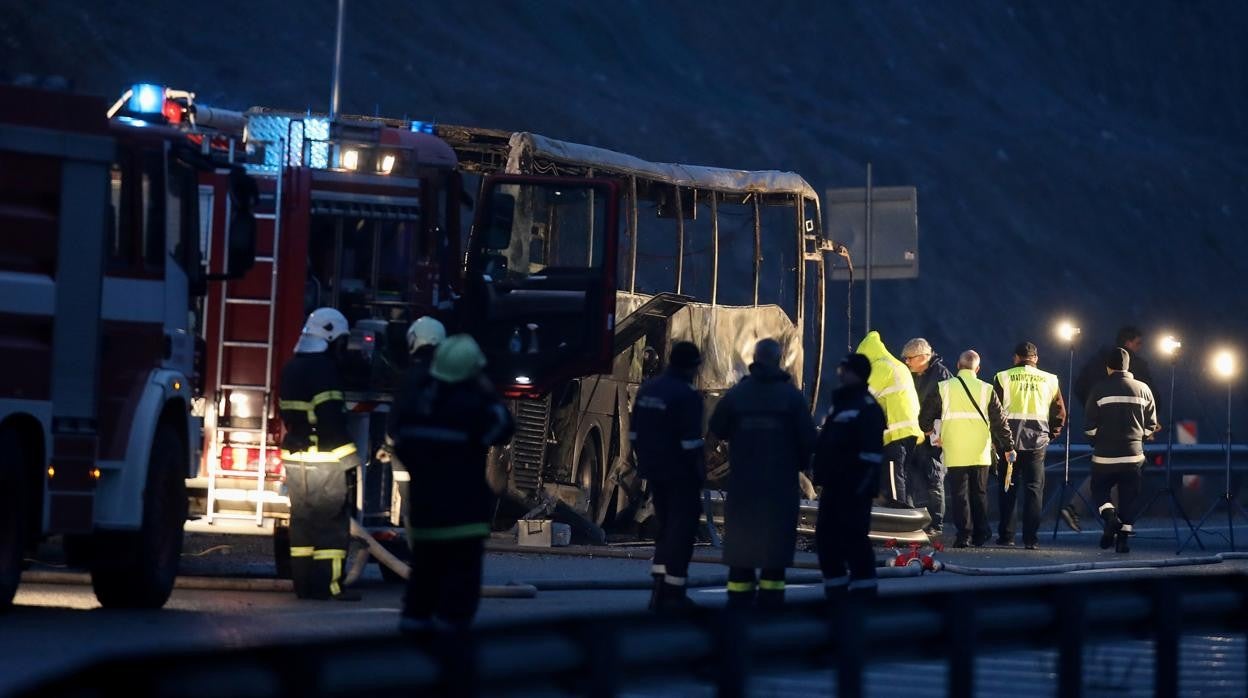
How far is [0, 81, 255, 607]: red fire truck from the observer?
12.2 metres

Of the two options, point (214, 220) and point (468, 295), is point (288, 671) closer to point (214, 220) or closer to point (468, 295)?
Result: point (214, 220)

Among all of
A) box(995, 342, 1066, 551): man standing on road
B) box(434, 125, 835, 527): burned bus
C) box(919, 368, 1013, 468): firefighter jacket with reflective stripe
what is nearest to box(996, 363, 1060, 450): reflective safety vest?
box(995, 342, 1066, 551): man standing on road

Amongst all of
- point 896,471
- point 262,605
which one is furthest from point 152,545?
point 896,471

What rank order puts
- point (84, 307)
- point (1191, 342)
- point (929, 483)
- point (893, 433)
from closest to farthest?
point (84, 307)
point (893, 433)
point (929, 483)
point (1191, 342)

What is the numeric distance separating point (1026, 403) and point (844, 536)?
393 inches

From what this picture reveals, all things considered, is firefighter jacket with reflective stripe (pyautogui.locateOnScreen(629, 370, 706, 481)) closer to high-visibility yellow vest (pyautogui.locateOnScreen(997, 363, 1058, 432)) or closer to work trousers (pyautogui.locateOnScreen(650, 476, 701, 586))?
work trousers (pyautogui.locateOnScreen(650, 476, 701, 586))

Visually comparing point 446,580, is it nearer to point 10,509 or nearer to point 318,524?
point 10,509

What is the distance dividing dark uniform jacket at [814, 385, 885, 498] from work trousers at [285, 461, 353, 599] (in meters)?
2.90

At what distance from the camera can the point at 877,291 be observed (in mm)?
58188

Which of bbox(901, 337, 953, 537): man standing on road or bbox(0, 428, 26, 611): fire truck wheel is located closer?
bbox(0, 428, 26, 611): fire truck wheel

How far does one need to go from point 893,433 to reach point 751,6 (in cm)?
5247

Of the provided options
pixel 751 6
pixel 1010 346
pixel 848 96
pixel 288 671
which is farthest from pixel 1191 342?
pixel 288 671

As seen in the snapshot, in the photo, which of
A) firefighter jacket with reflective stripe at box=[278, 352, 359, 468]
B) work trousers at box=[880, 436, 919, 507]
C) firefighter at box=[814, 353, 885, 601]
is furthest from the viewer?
work trousers at box=[880, 436, 919, 507]

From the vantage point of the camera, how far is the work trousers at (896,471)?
21078mm
